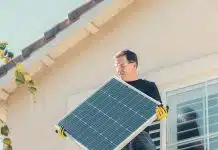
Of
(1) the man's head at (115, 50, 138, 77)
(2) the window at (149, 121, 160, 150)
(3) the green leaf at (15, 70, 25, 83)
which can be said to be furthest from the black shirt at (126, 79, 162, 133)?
(3) the green leaf at (15, 70, 25, 83)

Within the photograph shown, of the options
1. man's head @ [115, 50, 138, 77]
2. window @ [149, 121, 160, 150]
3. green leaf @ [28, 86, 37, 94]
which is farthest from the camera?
green leaf @ [28, 86, 37, 94]

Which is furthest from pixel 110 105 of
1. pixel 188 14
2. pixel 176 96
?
pixel 188 14

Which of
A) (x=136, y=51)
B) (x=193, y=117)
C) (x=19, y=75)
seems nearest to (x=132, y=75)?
(x=193, y=117)

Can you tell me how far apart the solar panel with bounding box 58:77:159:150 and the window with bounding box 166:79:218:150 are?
998 millimetres

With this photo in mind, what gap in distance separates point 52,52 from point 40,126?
88cm

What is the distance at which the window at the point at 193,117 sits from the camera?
8.96m

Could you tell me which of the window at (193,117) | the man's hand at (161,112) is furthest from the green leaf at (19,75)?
the man's hand at (161,112)

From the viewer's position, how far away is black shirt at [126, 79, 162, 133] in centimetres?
853

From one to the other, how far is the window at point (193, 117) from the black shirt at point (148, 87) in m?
0.77

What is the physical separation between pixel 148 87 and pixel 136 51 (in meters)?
1.37

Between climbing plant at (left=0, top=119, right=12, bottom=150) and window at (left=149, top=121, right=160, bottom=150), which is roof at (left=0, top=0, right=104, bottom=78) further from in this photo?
window at (left=149, top=121, right=160, bottom=150)

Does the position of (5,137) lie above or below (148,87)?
below

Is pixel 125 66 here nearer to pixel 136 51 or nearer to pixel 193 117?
pixel 193 117

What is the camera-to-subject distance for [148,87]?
8.59 meters
